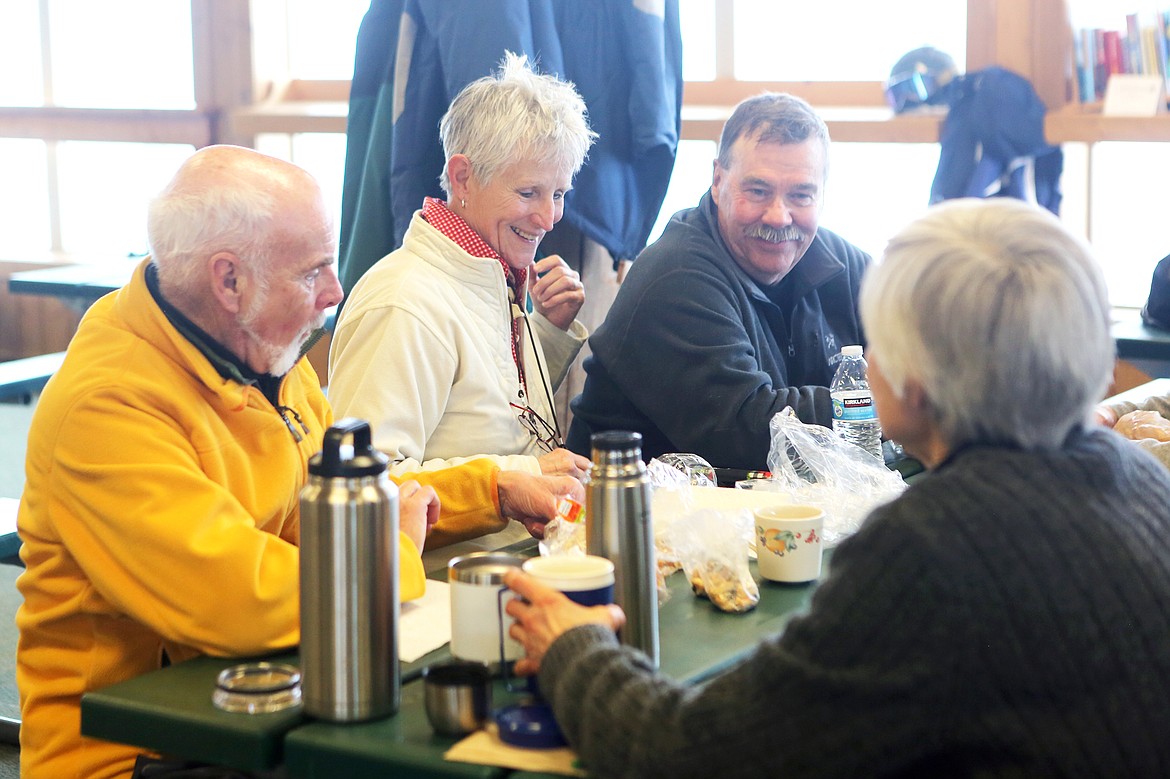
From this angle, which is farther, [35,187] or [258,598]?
[35,187]

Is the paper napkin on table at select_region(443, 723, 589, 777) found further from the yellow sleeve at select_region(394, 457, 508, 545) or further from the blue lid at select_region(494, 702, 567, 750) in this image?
the yellow sleeve at select_region(394, 457, 508, 545)

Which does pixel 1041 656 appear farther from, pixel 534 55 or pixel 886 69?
→ pixel 886 69

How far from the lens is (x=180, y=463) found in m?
1.52

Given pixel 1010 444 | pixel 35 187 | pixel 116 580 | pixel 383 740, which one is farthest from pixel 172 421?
pixel 35 187

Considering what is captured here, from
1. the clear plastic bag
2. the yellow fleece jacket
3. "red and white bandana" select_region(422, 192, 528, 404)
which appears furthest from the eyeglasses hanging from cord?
the yellow fleece jacket

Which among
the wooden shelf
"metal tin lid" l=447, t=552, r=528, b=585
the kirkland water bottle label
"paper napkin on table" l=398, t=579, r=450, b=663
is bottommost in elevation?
"paper napkin on table" l=398, t=579, r=450, b=663

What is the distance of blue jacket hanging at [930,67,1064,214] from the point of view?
4.12 meters

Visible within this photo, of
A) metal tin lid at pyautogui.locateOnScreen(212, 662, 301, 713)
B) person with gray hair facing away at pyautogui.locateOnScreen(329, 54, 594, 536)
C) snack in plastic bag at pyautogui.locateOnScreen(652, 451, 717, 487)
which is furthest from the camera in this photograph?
person with gray hair facing away at pyautogui.locateOnScreen(329, 54, 594, 536)

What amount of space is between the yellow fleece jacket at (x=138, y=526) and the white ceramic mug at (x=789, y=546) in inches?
16.6

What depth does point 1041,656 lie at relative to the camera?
1078 mm

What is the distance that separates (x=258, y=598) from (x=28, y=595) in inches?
15.3

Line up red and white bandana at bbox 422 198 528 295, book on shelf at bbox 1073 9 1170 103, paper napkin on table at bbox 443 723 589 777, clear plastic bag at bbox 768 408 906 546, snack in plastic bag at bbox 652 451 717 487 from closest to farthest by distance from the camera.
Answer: paper napkin on table at bbox 443 723 589 777 < clear plastic bag at bbox 768 408 906 546 < snack in plastic bag at bbox 652 451 717 487 < red and white bandana at bbox 422 198 528 295 < book on shelf at bbox 1073 9 1170 103

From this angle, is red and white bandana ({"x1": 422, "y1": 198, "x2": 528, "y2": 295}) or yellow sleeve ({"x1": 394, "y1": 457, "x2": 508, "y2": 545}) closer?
yellow sleeve ({"x1": 394, "y1": 457, "x2": 508, "y2": 545})

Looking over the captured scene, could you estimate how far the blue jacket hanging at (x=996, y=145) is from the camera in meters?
4.12
